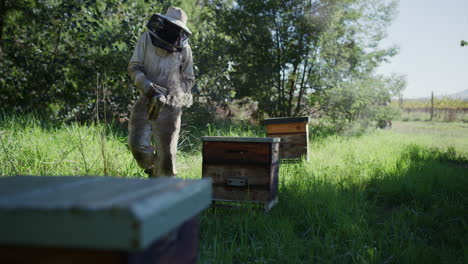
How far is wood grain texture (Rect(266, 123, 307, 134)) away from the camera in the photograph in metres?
5.89

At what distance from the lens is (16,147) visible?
4504 millimetres

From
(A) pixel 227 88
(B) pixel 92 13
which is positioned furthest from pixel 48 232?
(A) pixel 227 88

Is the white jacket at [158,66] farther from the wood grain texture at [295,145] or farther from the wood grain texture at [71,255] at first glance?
the wood grain texture at [295,145]

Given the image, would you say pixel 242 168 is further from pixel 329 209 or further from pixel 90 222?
pixel 90 222

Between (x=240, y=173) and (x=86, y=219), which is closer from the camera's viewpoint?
(x=86, y=219)

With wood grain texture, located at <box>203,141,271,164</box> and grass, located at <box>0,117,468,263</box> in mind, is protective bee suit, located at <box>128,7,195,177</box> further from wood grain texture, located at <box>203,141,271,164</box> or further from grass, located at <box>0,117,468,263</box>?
grass, located at <box>0,117,468,263</box>

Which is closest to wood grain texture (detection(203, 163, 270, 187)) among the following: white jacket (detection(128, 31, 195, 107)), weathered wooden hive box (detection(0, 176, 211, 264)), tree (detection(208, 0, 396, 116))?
white jacket (detection(128, 31, 195, 107))

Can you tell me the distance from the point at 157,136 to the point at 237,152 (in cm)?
78

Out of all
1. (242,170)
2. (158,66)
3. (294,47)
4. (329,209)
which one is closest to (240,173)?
(242,170)

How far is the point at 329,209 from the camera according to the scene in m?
3.18

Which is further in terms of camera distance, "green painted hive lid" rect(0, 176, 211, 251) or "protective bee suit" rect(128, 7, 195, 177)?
"protective bee suit" rect(128, 7, 195, 177)

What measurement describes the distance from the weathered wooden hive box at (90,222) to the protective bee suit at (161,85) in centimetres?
232

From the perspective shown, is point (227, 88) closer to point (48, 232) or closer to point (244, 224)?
point (244, 224)

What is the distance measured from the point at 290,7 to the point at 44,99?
20.7ft
